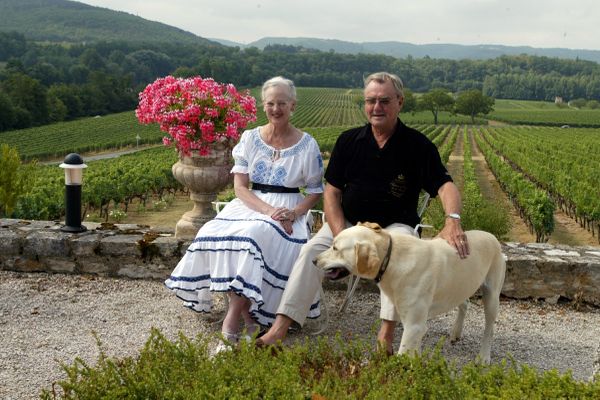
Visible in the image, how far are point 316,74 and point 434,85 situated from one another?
28732 mm

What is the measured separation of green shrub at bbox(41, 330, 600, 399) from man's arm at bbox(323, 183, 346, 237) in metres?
1.33

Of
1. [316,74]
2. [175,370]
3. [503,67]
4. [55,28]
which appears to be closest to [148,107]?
[175,370]

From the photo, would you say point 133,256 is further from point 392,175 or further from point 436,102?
point 436,102

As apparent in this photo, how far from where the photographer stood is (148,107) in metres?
5.76

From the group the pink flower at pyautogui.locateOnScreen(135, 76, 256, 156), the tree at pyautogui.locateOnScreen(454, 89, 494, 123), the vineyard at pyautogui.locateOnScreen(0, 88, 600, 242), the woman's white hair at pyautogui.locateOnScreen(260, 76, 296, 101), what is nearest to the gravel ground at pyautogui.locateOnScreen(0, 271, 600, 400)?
the pink flower at pyautogui.locateOnScreen(135, 76, 256, 156)

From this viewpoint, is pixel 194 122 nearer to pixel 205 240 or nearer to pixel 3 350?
pixel 205 240

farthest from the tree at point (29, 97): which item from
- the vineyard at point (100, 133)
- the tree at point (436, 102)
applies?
the tree at point (436, 102)

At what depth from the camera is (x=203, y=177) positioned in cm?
591

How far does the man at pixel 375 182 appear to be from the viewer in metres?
3.62

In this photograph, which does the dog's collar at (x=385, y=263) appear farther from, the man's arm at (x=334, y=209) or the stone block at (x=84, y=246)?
the stone block at (x=84, y=246)

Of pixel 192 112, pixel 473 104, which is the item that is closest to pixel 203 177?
pixel 192 112

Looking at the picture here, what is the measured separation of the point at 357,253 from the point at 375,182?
0.94 metres

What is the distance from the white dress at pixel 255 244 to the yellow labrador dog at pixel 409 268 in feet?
2.76

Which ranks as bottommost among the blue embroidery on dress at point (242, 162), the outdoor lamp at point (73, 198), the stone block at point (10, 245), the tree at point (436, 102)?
the tree at point (436, 102)
